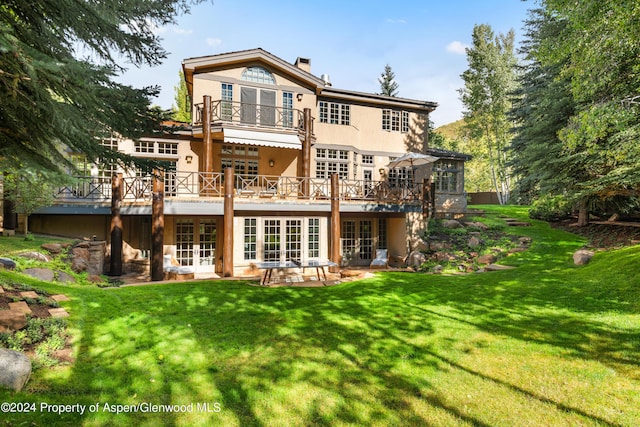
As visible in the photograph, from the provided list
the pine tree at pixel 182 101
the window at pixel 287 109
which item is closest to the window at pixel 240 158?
the window at pixel 287 109

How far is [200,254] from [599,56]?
16.0 meters

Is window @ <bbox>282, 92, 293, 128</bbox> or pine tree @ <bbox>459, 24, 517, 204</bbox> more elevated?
pine tree @ <bbox>459, 24, 517, 204</bbox>

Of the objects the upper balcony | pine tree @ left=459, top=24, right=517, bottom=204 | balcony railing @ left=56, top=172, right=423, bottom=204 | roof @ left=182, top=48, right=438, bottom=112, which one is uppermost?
pine tree @ left=459, top=24, right=517, bottom=204

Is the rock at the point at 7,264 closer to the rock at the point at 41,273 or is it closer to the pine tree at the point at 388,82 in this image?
the rock at the point at 41,273

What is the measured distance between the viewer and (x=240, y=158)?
1828 cm

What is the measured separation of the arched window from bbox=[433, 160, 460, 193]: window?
1264 centimetres

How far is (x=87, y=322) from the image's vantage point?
6.46 m

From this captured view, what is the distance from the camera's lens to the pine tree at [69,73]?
4.76 m

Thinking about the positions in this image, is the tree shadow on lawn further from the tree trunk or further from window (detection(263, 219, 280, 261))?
the tree trunk

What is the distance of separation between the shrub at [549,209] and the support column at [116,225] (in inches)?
800

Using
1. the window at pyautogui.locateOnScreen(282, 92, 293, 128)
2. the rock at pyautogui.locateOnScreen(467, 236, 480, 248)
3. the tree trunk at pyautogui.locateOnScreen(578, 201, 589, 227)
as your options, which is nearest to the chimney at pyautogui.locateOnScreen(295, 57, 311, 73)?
the window at pyautogui.locateOnScreen(282, 92, 293, 128)

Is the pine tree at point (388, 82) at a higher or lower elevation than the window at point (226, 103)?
higher

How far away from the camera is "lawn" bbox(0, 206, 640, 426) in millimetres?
4133

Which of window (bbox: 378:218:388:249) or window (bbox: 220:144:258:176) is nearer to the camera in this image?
window (bbox: 220:144:258:176)
